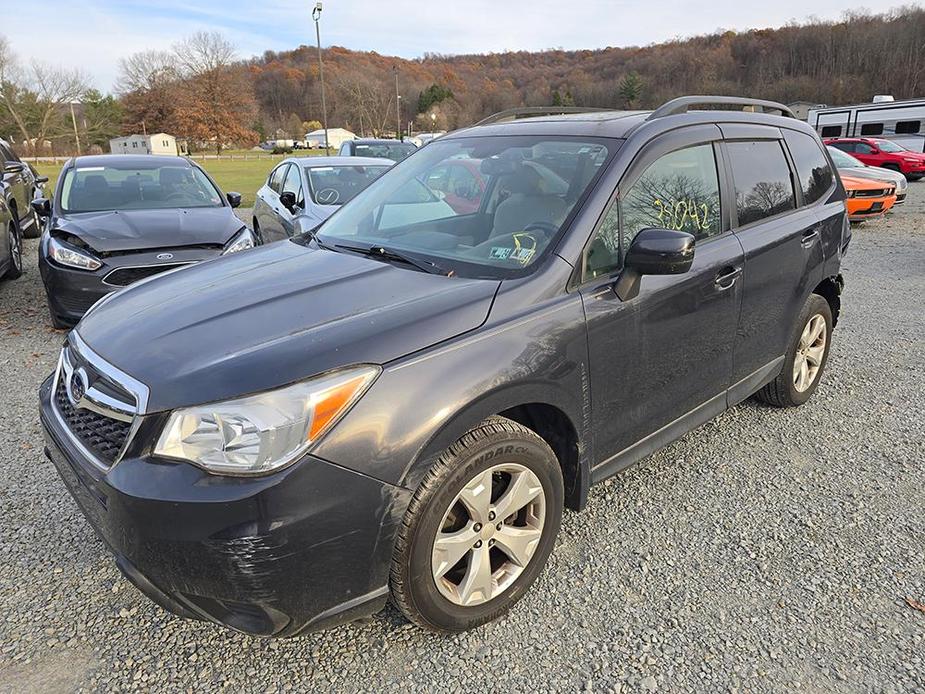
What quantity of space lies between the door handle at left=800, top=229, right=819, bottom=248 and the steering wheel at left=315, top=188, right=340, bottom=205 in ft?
16.4

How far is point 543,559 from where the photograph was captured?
2.42 m

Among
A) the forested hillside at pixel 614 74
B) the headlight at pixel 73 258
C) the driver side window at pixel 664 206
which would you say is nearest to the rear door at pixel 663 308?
the driver side window at pixel 664 206

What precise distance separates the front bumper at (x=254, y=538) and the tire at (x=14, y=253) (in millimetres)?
7003

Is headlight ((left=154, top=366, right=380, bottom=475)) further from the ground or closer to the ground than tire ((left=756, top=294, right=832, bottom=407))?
further from the ground

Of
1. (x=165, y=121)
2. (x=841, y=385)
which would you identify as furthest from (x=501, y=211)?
(x=165, y=121)

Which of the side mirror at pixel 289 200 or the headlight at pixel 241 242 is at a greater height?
the side mirror at pixel 289 200

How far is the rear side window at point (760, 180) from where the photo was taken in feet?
10.6

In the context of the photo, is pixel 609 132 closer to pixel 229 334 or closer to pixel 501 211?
pixel 501 211

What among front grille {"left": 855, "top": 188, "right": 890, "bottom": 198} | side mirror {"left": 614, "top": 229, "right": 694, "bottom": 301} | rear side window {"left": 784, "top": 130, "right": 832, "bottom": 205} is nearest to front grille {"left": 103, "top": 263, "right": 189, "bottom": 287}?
side mirror {"left": 614, "top": 229, "right": 694, "bottom": 301}

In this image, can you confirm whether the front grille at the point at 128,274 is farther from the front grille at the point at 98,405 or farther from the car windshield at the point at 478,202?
the front grille at the point at 98,405

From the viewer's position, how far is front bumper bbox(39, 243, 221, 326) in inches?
208

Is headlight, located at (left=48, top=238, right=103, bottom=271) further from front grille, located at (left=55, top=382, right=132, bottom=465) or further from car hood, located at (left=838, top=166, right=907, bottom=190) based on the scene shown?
car hood, located at (left=838, top=166, right=907, bottom=190)

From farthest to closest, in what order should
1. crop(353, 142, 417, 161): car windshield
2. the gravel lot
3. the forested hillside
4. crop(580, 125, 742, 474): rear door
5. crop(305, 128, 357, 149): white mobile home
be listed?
crop(305, 128, 357, 149): white mobile home, the forested hillside, crop(353, 142, 417, 161): car windshield, crop(580, 125, 742, 474): rear door, the gravel lot

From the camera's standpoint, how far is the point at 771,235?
3322 mm
